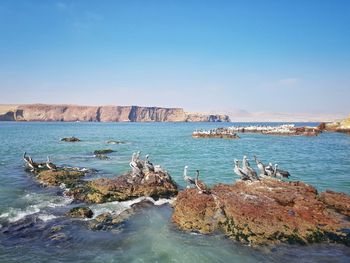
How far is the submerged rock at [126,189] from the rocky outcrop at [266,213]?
302 cm

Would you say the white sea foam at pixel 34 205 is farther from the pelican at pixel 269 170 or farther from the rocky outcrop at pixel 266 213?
the pelican at pixel 269 170

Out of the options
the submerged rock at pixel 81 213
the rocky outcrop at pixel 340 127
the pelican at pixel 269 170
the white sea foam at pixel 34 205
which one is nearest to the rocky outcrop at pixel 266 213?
the pelican at pixel 269 170

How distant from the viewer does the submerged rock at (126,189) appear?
769 inches

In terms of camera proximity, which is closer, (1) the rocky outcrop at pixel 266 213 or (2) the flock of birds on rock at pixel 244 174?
(1) the rocky outcrop at pixel 266 213

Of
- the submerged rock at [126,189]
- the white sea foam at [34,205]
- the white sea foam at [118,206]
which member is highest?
the submerged rock at [126,189]

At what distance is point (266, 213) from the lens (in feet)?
46.5

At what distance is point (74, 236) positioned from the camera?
14.1m

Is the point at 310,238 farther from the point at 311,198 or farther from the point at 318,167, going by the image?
the point at 318,167

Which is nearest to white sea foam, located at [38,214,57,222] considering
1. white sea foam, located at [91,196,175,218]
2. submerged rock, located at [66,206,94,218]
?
submerged rock, located at [66,206,94,218]

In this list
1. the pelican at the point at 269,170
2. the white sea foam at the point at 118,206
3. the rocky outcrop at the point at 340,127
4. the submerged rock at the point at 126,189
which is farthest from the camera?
the rocky outcrop at the point at 340,127

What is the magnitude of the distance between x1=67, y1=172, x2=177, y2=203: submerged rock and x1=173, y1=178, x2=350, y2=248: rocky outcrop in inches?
119

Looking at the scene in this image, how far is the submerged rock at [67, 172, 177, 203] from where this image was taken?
19531 millimetres

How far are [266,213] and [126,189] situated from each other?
28.8ft

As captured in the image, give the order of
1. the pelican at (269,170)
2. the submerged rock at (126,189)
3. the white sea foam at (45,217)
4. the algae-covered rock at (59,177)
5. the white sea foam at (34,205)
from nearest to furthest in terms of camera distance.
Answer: the white sea foam at (45,217)
the white sea foam at (34,205)
the submerged rock at (126,189)
the pelican at (269,170)
the algae-covered rock at (59,177)
